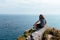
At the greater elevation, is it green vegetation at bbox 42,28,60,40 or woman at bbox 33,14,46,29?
woman at bbox 33,14,46,29

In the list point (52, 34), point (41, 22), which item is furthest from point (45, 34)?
point (41, 22)

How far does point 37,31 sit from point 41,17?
1.86 m

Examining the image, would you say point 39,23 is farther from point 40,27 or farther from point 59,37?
point 59,37

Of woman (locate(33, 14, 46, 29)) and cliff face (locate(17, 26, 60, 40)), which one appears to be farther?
woman (locate(33, 14, 46, 29))

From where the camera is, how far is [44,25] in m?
25.2

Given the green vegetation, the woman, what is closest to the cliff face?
the green vegetation

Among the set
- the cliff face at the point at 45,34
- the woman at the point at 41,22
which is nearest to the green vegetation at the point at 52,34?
the cliff face at the point at 45,34

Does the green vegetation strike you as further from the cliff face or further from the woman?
the woman

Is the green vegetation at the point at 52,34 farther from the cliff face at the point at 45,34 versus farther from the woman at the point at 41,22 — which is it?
the woman at the point at 41,22

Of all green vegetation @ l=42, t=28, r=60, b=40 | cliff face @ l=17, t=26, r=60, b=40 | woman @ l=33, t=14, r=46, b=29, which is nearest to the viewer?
cliff face @ l=17, t=26, r=60, b=40

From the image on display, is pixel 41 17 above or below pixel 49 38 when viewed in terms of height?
above

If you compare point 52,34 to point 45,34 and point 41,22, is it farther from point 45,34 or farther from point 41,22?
point 41,22

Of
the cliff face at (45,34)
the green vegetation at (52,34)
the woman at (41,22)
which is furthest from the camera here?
the woman at (41,22)

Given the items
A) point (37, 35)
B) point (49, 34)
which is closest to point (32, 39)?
point (37, 35)
